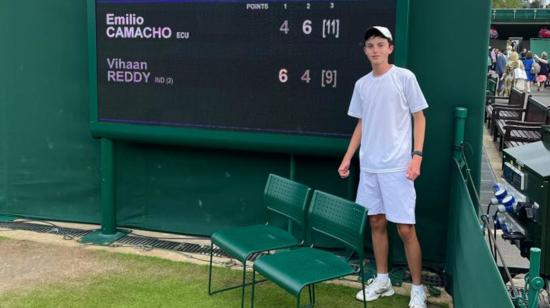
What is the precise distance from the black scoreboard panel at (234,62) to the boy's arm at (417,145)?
0.66 meters

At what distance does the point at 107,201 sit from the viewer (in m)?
5.28

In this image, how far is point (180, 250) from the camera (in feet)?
16.5

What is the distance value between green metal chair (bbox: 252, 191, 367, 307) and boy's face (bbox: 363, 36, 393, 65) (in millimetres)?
888

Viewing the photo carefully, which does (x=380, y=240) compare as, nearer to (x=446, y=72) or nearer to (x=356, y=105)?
(x=356, y=105)

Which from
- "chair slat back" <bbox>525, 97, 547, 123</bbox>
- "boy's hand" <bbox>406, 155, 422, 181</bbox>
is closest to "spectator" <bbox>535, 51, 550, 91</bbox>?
"chair slat back" <bbox>525, 97, 547, 123</bbox>

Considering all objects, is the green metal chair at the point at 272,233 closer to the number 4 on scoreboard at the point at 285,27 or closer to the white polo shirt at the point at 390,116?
the white polo shirt at the point at 390,116

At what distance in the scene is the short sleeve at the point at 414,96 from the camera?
3.73 metres

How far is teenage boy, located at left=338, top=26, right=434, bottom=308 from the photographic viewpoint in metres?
3.74

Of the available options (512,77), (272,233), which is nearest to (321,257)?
(272,233)

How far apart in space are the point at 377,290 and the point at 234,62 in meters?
1.95

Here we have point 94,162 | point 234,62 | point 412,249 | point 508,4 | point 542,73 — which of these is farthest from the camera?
point 508,4

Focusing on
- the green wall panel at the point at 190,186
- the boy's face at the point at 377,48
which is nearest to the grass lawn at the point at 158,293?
the green wall panel at the point at 190,186

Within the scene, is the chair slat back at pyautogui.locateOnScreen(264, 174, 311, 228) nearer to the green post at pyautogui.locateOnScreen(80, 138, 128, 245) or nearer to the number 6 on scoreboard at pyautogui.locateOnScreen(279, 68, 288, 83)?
the number 6 on scoreboard at pyautogui.locateOnScreen(279, 68, 288, 83)

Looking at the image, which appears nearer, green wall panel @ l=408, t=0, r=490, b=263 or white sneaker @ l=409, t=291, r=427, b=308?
white sneaker @ l=409, t=291, r=427, b=308
